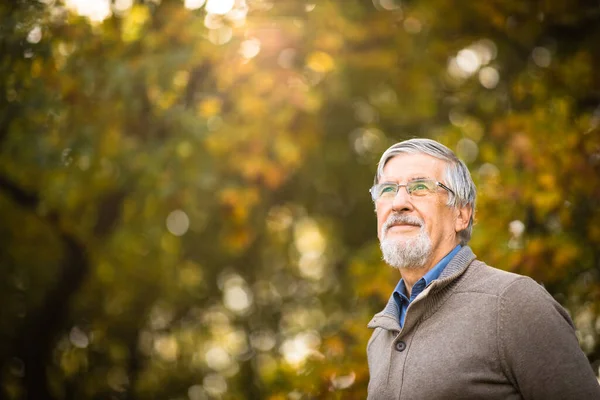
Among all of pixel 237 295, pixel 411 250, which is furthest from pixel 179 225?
pixel 411 250

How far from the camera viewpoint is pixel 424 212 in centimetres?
259

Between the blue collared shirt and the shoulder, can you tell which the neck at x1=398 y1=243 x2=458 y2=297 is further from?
the shoulder

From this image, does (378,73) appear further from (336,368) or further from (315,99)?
(336,368)

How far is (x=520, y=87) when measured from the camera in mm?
6148

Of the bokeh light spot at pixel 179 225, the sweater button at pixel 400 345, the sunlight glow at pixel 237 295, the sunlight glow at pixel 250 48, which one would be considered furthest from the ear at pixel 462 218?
the sunlight glow at pixel 237 295

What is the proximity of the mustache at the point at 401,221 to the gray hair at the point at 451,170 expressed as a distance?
0.15m

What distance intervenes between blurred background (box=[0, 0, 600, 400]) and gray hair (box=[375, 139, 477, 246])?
2.07 meters

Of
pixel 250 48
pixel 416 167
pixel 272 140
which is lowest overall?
pixel 272 140

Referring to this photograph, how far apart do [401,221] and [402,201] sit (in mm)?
85

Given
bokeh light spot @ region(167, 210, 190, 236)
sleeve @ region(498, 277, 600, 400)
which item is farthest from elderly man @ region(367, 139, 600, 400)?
bokeh light spot @ region(167, 210, 190, 236)

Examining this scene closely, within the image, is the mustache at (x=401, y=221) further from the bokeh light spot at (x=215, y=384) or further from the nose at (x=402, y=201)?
the bokeh light spot at (x=215, y=384)

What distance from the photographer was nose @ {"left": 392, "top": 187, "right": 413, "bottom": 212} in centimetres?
260

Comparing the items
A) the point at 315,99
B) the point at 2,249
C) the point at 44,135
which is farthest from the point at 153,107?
the point at 2,249

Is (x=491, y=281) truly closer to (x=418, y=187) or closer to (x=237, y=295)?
(x=418, y=187)
